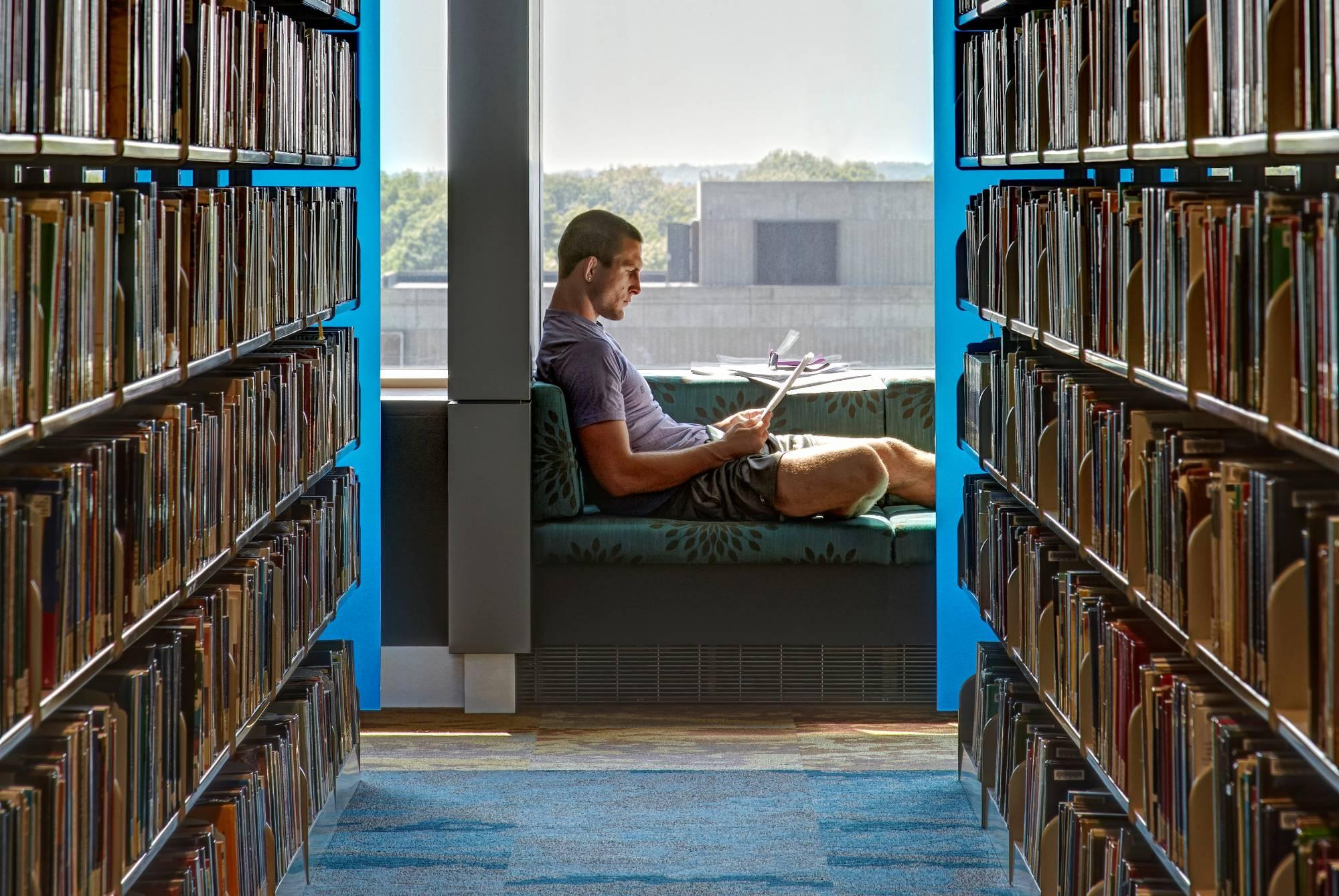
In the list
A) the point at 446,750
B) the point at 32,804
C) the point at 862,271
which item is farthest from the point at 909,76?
the point at 32,804

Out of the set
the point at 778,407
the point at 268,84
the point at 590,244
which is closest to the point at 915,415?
the point at 778,407

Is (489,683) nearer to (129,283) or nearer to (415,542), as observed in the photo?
(415,542)

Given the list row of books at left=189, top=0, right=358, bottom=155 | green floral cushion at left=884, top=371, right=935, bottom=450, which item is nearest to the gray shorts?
green floral cushion at left=884, top=371, right=935, bottom=450

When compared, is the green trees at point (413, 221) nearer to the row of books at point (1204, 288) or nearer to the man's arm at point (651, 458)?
the man's arm at point (651, 458)

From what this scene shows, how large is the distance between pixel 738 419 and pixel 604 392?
0.54 m

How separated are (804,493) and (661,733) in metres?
0.76

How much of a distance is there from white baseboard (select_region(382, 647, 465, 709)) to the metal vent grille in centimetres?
19

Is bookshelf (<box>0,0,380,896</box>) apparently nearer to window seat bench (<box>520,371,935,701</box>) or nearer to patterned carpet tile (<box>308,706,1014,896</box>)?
patterned carpet tile (<box>308,706,1014,896</box>)

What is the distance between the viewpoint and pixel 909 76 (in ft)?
16.4

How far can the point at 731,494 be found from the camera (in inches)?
168

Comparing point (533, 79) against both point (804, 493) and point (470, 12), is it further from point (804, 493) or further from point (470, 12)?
point (804, 493)

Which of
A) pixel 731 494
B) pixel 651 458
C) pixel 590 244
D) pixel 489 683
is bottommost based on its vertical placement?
pixel 489 683

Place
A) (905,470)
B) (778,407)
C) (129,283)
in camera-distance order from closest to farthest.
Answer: (129,283)
(905,470)
(778,407)

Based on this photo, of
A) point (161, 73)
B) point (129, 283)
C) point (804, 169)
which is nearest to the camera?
point (129, 283)
